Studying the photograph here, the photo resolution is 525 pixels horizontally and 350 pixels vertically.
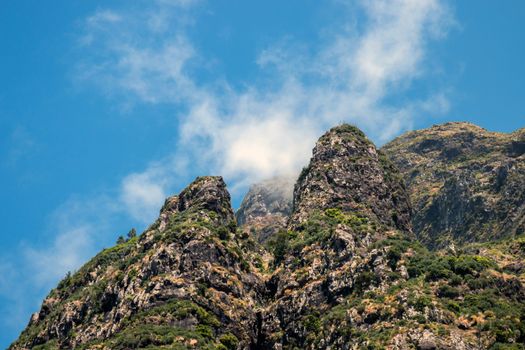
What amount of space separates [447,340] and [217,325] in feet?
158

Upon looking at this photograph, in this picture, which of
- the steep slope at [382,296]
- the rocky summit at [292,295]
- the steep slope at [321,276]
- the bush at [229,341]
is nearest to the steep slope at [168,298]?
the bush at [229,341]

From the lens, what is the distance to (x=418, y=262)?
15175 cm

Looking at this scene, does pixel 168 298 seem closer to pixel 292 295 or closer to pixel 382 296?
pixel 292 295

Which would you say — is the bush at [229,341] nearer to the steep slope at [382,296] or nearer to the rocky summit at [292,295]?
the rocky summit at [292,295]

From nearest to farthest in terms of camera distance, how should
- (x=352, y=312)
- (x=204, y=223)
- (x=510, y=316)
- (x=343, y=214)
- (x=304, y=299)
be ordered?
(x=510, y=316), (x=352, y=312), (x=304, y=299), (x=204, y=223), (x=343, y=214)

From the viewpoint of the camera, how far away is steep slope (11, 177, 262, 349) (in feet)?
451

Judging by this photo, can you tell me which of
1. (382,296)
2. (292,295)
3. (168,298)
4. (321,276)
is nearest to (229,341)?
(168,298)

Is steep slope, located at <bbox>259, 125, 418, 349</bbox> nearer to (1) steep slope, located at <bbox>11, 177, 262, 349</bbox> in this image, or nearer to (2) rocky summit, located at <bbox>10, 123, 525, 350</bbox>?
(2) rocky summit, located at <bbox>10, 123, 525, 350</bbox>

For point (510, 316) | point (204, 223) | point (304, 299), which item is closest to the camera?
point (510, 316)

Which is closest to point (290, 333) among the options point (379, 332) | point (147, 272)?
point (379, 332)

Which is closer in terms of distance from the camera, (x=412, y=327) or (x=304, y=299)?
(x=412, y=327)

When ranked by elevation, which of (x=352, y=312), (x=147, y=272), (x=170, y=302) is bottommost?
(x=352, y=312)

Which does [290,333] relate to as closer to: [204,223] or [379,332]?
[379,332]

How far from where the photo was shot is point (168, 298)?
14500 cm
